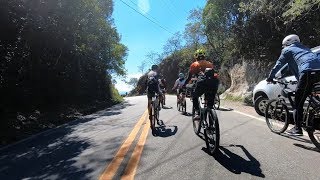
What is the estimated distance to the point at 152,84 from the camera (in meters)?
10.3

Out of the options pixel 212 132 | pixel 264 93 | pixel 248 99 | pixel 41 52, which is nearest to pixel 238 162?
pixel 212 132

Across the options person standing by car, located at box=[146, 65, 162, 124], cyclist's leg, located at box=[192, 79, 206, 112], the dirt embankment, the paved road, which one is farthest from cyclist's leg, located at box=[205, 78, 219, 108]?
the dirt embankment

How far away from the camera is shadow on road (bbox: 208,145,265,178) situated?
528 cm

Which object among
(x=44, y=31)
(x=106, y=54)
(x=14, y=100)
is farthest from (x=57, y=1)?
(x=106, y=54)

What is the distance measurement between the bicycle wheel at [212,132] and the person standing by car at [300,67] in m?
1.60

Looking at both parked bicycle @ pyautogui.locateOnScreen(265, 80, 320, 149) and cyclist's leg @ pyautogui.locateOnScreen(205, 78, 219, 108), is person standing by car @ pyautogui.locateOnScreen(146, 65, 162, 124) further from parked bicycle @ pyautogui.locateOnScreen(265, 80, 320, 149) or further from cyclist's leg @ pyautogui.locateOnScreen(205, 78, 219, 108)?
cyclist's leg @ pyautogui.locateOnScreen(205, 78, 219, 108)

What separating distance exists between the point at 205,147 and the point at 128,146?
158 centimetres

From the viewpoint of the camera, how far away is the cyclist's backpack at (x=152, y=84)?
1031 cm

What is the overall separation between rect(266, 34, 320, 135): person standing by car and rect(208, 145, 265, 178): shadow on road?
1224mm

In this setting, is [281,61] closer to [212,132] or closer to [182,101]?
[212,132]

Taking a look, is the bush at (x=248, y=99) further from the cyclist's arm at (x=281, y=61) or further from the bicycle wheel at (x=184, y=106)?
the cyclist's arm at (x=281, y=61)

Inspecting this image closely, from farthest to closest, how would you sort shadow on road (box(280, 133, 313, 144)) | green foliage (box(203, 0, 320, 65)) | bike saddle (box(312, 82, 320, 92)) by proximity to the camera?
green foliage (box(203, 0, 320, 65)) < shadow on road (box(280, 133, 313, 144)) < bike saddle (box(312, 82, 320, 92))

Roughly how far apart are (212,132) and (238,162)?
2.82 ft

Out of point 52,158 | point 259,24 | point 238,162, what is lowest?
point 52,158
